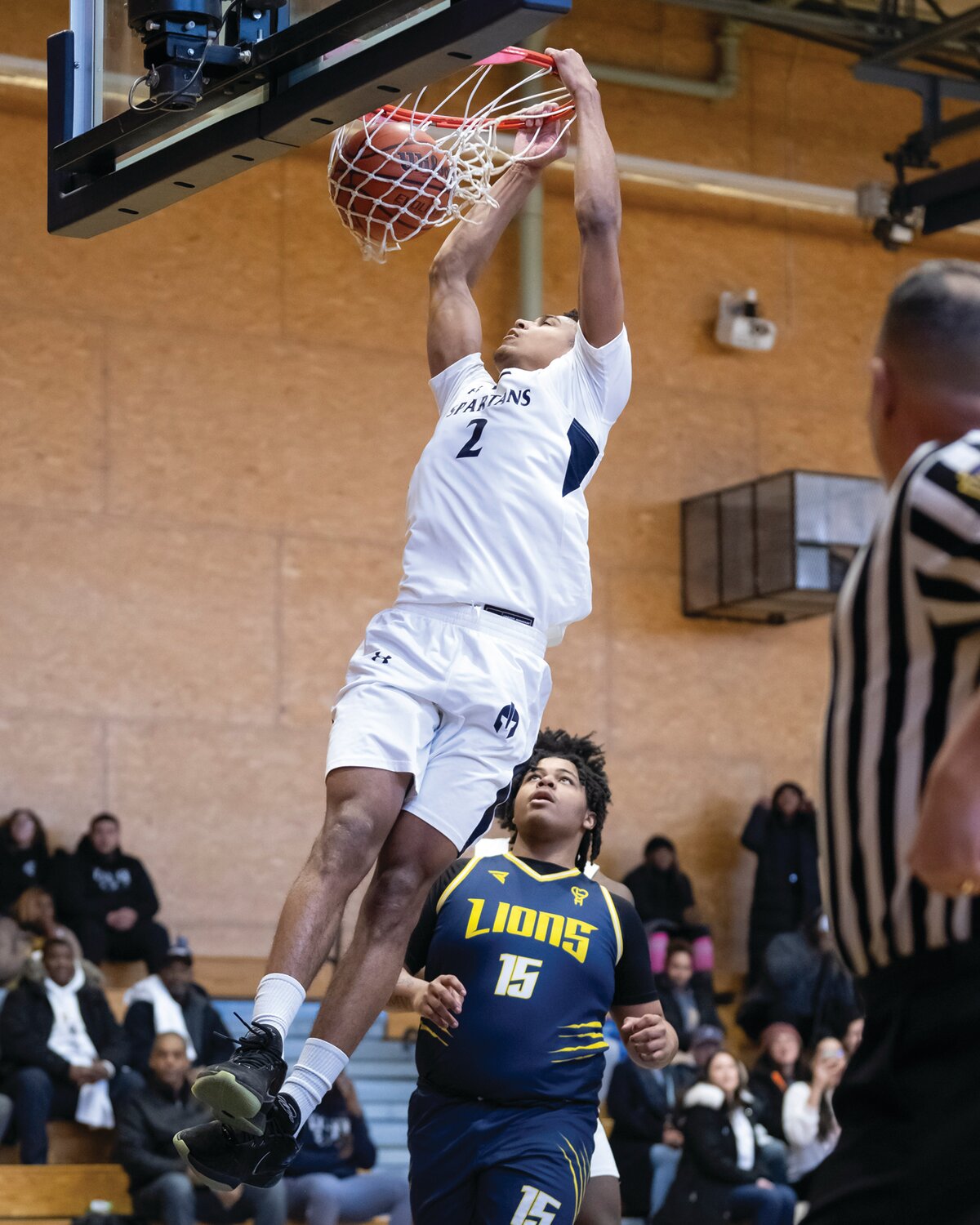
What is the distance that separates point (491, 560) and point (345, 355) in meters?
10.1

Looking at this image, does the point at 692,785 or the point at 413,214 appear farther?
the point at 692,785

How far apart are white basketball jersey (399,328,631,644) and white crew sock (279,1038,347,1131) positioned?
52.1 inches

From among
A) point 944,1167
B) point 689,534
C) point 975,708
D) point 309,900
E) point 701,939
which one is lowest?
point 701,939

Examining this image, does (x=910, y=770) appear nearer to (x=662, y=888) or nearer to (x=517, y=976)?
(x=517, y=976)

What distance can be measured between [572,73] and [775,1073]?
821 cm

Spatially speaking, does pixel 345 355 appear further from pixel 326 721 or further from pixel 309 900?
pixel 309 900

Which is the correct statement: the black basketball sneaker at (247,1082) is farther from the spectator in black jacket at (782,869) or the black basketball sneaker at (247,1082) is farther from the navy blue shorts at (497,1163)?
the spectator in black jacket at (782,869)

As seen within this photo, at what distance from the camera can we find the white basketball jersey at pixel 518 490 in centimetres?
536

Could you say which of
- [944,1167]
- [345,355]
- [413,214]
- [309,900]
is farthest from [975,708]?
[345,355]

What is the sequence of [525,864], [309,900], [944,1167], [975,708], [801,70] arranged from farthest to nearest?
[801,70], [525,864], [309,900], [944,1167], [975,708]

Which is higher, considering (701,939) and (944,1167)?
(944,1167)

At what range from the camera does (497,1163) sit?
547cm

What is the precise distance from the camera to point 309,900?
482 cm

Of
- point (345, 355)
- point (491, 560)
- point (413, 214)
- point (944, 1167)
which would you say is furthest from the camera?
point (345, 355)
